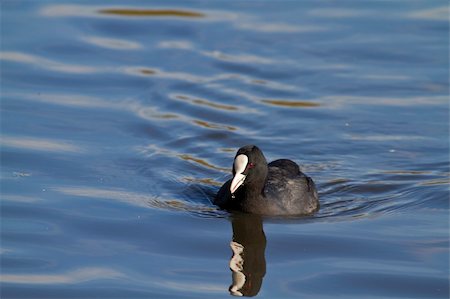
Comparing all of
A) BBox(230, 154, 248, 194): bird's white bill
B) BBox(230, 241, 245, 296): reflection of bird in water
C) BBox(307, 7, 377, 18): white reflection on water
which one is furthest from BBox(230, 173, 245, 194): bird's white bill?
BBox(307, 7, 377, 18): white reflection on water

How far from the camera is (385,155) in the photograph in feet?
37.8

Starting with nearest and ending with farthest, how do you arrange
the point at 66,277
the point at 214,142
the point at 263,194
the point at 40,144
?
the point at 66,277 < the point at 263,194 < the point at 40,144 < the point at 214,142

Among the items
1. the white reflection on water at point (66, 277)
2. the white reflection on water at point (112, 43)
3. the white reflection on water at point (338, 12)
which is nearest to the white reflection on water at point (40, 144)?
the white reflection on water at point (66, 277)

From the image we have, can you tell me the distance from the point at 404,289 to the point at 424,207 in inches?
82.0

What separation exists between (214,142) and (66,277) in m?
3.89

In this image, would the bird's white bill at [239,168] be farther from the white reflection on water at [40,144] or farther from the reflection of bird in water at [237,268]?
the white reflection on water at [40,144]

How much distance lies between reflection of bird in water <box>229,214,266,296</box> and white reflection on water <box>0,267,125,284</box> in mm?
893

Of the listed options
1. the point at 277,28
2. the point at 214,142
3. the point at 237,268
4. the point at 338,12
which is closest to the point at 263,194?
the point at 237,268

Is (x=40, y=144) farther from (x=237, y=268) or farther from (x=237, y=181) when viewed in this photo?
(x=237, y=268)

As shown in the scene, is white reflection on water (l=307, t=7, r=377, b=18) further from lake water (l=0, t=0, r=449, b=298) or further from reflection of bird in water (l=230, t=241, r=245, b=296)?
reflection of bird in water (l=230, t=241, r=245, b=296)

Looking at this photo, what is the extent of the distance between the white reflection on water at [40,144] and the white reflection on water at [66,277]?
10.0 feet

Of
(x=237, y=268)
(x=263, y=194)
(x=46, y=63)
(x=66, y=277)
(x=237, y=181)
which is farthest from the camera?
(x=46, y=63)

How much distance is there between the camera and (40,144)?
11.4 meters

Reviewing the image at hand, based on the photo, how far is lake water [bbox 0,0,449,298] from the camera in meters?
8.53
